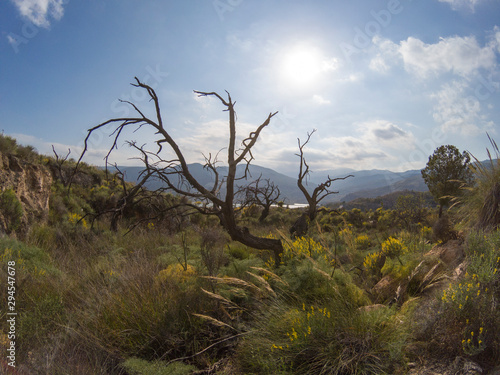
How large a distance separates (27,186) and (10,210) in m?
1.85

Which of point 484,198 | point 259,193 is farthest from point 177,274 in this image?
point 484,198

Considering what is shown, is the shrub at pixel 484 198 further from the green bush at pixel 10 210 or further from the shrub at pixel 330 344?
the green bush at pixel 10 210

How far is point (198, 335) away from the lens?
334cm

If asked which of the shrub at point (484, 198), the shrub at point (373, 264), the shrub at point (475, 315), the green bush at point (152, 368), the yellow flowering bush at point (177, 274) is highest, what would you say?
the shrub at point (484, 198)

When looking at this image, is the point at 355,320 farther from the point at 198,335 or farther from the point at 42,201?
the point at 42,201

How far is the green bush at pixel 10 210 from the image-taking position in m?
6.46

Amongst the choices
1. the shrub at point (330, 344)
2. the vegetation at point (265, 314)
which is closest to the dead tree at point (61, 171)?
the vegetation at point (265, 314)

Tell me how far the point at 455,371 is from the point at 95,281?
4779mm

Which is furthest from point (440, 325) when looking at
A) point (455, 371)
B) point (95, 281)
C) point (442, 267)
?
point (95, 281)

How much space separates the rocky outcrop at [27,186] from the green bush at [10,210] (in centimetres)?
16

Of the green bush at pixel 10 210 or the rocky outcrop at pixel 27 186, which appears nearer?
the green bush at pixel 10 210

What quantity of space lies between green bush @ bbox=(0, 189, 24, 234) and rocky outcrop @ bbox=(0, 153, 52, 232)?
160mm

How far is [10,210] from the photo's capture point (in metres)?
6.55

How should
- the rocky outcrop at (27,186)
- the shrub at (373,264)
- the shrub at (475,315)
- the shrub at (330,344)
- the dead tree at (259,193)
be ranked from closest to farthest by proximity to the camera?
the shrub at (475,315), the shrub at (330,344), the shrub at (373,264), the dead tree at (259,193), the rocky outcrop at (27,186)
